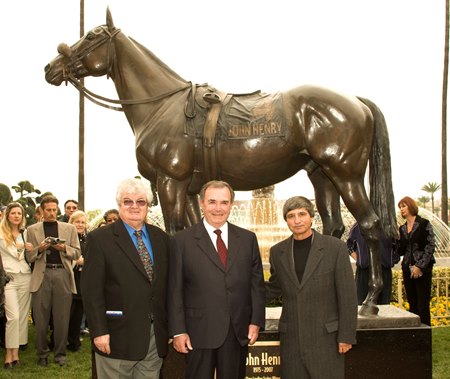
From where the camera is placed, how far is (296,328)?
9.93 feet

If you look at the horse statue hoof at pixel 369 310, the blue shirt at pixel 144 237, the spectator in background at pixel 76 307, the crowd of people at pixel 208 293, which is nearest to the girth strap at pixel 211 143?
the crowd of people at pixel 208 293

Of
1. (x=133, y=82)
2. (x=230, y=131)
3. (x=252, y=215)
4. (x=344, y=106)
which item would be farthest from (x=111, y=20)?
(x=252, y=215)

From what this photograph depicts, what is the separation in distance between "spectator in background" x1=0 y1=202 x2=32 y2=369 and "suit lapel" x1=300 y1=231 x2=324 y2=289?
3932 millimetres

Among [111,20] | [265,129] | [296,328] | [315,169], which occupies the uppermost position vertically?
[111,20]

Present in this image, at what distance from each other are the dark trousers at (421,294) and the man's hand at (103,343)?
4623mm

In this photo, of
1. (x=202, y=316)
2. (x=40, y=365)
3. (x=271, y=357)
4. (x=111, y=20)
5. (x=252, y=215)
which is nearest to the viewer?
(x=202, y=316)

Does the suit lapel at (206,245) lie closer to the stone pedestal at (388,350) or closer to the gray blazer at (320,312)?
the gray blazer at (320,312)

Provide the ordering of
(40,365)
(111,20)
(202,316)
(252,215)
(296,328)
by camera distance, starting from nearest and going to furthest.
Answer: (202,316) → (296,328) → (111,20) → (40,365) → (252,215)

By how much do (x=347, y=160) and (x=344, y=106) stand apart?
1.47 ft

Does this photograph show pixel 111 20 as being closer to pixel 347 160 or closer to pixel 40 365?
pixel 347 160

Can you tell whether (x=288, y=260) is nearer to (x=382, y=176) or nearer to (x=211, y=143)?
(x=211, y=143)

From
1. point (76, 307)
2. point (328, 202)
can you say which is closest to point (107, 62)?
point (328, 202)

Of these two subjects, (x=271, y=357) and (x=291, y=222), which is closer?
(x=291, y=222)

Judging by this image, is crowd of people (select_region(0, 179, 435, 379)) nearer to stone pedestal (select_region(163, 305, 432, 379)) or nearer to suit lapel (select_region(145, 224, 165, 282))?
suit lapel (select_region(145, 224, 165, 282))
